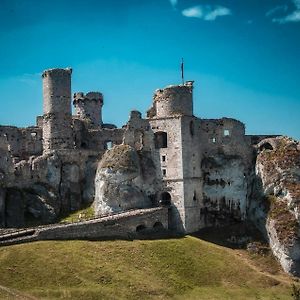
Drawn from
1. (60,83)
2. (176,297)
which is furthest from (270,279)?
(60,83)

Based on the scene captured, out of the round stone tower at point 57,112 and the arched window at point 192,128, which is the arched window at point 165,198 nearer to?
the arched window at point 192,128

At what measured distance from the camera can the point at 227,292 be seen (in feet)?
216

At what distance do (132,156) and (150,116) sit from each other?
992 centimetres

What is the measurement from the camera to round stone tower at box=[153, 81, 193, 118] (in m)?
83.3

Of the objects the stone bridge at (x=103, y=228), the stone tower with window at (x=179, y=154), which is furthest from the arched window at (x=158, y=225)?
the stone tower with window at (x=179, y=154)

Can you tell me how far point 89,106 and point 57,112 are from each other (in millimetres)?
13804

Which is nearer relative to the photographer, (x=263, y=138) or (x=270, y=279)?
(x=270, y=279)

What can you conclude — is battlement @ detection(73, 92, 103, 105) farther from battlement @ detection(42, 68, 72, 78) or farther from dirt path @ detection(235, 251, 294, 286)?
dirt path @ detection(235, 251, 294, 286)

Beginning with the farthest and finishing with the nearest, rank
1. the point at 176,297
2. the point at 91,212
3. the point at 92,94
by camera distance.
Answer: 1. the point at 92,94
2. the point at 91,212
3. the point at 176,297

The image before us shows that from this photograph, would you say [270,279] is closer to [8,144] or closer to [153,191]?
[153,191]

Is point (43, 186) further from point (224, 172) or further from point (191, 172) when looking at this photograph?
point (224, 172)

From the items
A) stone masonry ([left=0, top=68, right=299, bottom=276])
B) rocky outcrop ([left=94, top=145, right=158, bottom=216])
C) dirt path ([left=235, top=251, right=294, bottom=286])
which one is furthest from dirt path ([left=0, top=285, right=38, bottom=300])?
dirt path ([left=235, top=251, right=294, bottom=286])

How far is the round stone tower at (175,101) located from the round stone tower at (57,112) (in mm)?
12194

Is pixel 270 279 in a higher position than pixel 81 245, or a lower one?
lower
